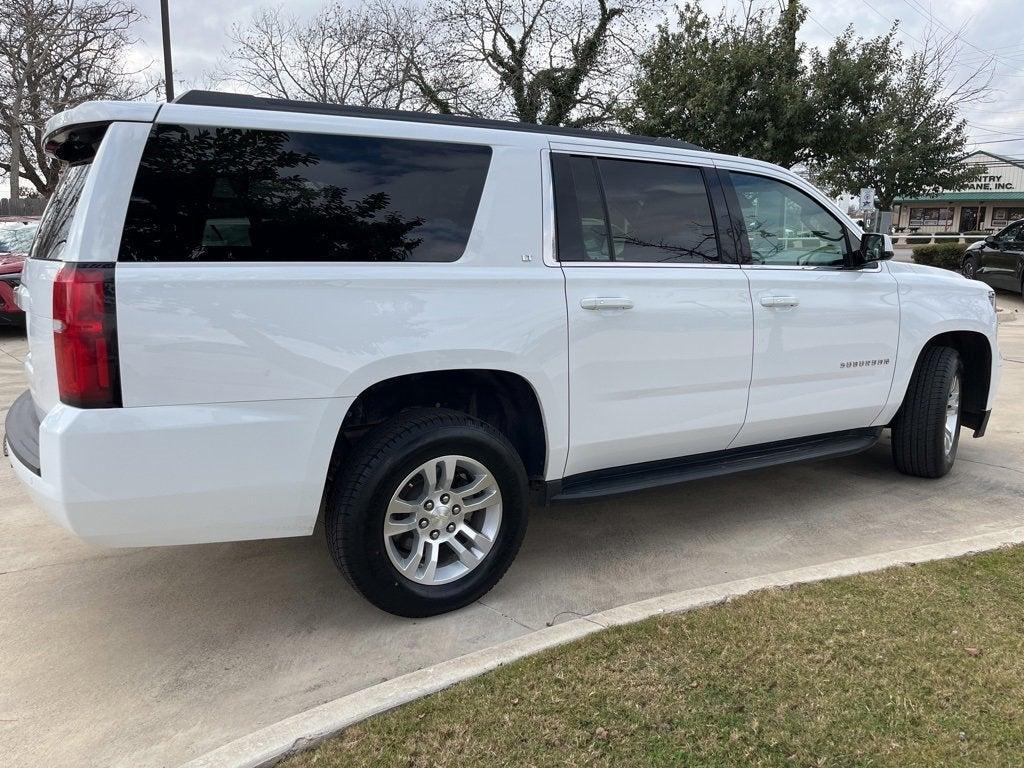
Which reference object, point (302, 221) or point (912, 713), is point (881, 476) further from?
point (302, 221)

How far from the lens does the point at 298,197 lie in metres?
2.77

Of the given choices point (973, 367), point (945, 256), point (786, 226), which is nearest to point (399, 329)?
point (786, 226)

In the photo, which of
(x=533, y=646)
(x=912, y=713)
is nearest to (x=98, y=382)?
(x=533, y=646)

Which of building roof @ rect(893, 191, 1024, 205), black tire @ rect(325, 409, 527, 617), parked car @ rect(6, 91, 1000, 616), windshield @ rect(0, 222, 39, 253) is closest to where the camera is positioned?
parked car @ rect(6, 91, 1000, 616)

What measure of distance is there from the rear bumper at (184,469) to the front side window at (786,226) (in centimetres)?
239

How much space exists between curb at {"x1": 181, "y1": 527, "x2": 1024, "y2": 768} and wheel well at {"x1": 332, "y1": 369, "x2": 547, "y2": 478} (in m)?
0.77

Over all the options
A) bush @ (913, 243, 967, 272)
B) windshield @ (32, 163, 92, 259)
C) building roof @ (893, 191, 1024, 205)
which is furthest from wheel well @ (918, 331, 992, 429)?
building roof @ (893, 191, 1024, 205)

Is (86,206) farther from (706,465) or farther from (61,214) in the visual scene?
(706,465)

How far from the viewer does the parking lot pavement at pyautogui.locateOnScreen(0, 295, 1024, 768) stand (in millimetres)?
2600

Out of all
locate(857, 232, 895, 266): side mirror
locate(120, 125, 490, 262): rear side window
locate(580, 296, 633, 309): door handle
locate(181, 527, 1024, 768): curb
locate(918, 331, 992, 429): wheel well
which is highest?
locate(120, 125, 490, 262): rear side window

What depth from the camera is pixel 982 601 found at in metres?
3.09

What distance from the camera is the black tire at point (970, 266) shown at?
1658 centimetres

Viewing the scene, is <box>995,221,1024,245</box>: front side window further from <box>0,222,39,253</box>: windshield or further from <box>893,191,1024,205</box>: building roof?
<box>893,191,1024,205</box>: building roof

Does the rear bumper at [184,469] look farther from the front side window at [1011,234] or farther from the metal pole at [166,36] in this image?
the front side window at [1011,234]
